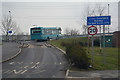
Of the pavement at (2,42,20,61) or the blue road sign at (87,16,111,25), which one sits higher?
the blue road sign at (87,16,111,25)

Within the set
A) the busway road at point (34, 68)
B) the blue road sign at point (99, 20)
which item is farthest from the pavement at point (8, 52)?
the blue road sign at point (99, 20)

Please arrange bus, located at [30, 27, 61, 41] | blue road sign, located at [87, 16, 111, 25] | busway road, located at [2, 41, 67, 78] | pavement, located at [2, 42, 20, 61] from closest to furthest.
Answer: busway road, located at [2, 41, 67, 78]
blue road sign, located at [87, 16, 111, 25]
pavement, located at [2, 42, 20, 61]
bus, located at [30, 27, 61, 41]

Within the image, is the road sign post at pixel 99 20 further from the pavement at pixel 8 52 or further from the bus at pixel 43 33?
the bus at pixel 43 33

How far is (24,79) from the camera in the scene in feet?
25.8

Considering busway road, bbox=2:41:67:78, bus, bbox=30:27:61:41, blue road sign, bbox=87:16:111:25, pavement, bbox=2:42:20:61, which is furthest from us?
bus, bbox=30:27:61:41

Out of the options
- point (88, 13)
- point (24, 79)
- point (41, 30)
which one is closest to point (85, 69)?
point (24, 79)

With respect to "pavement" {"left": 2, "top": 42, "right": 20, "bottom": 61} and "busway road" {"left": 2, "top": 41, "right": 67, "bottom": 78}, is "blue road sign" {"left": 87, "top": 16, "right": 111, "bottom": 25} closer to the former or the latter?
"busway road" {"left": 2, "top": 41, "right": 67, "bottom": 78}

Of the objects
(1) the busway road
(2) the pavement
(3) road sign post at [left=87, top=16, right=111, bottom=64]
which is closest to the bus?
(2) the pavement

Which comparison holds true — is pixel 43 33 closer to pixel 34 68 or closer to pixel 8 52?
pixel 8 52

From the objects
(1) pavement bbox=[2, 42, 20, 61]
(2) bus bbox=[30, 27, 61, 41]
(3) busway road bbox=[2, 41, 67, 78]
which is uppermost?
(2) bus bbox=[30, 27, 61, 41]

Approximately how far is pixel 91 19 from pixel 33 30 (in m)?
25.9

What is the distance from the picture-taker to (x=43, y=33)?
3700cm

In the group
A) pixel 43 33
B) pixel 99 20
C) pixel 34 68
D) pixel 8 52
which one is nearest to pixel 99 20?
pixel 99 20

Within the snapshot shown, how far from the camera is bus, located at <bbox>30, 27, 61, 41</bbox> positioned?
3626 centimetres
